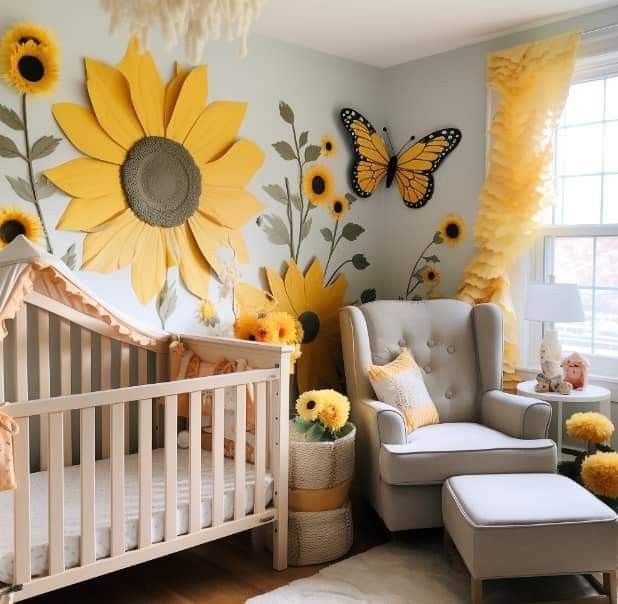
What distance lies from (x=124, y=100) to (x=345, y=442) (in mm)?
1627

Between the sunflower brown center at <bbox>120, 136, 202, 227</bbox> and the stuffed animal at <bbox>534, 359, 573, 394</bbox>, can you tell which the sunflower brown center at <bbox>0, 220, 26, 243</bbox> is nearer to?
the sunflower brown center at <bbox>120, 136, 202, 227</bbox>

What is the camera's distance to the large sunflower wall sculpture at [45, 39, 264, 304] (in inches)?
106

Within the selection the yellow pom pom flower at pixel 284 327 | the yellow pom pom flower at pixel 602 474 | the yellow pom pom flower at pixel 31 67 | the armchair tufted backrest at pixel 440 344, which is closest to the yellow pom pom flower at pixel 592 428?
the yellow pom pom flower at pixel 602 474

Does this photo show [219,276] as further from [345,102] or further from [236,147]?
[345,102]

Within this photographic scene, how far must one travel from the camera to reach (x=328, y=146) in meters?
3.61

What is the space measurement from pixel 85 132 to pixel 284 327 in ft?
3.79

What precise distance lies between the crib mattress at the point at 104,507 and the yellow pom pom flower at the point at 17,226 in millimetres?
864

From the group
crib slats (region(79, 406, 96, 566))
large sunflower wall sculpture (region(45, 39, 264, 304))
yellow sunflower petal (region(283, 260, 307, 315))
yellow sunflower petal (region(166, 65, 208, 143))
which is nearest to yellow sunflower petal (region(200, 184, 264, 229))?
large sunflower wall sculpture (region(45, 39, 264, 304))

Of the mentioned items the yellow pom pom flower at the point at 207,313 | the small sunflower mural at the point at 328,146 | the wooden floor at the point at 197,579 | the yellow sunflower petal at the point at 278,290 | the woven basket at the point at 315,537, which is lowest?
the wooden floor at the point at 197,579

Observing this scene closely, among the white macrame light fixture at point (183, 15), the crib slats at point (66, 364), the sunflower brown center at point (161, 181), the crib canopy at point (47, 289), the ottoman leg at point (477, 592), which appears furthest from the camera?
the sunflower brown center at point (161, 181)

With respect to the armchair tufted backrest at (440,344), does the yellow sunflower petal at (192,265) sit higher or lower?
higher

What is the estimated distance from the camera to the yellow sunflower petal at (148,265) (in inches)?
112

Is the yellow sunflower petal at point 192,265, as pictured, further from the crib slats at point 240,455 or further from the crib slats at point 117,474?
the crib slats at point 117,474

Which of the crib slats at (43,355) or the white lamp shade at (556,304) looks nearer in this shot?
the crib slats at (43,355)
